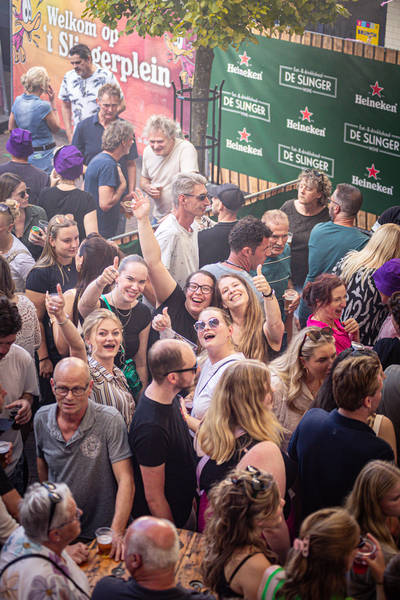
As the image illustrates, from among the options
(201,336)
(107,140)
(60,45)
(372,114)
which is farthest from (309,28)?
(201,336)

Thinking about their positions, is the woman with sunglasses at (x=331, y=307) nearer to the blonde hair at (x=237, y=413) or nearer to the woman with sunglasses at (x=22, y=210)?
the blonde hair at (x=237, y=413)

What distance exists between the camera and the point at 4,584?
2219 millimetres

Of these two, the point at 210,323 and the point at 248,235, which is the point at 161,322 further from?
the point at 248,235

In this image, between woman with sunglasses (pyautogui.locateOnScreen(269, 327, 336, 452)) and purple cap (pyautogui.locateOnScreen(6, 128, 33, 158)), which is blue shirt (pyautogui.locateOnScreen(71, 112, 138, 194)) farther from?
woman with sunglasses (pyautogui.locateOnScreen(269, 327, 336, 452))

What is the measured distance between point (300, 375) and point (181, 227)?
180cm

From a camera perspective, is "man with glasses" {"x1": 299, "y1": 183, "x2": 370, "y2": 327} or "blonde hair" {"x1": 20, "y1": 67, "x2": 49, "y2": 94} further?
"blonde hair" {"x1": 20, "y1": 67, "x2": 49, "y2": 94}

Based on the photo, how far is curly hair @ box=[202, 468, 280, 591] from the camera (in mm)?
2297

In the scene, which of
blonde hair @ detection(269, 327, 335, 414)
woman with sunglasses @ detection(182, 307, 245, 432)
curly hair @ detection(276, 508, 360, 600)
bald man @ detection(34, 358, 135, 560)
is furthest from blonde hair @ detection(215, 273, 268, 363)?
curly hair @ detection(276, 508, 360, 600)

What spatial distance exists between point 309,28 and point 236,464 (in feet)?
41.4

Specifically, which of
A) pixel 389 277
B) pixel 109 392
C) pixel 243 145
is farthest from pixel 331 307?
pixel 243 145

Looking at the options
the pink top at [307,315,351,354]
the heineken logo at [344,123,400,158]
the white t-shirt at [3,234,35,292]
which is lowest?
the pink top at [307,315,351,354]

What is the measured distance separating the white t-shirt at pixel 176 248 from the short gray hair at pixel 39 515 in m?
2.59

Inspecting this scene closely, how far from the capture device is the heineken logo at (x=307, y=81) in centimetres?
788

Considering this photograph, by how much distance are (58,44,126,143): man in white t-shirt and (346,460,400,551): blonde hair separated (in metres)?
6.53
